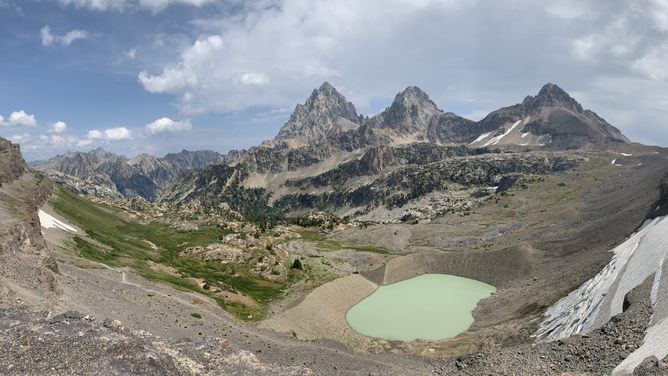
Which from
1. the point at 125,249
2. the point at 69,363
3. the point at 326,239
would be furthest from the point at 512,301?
the point at 326,239

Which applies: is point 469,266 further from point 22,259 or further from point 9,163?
point 9,163

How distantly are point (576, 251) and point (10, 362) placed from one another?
3821 inches

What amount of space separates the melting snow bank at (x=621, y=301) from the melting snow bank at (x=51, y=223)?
108 m

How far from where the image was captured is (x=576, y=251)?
259ft

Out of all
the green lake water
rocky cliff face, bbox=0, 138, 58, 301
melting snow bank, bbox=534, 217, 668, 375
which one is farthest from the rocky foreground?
the green lake water

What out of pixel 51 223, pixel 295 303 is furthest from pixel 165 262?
pixel 295 303

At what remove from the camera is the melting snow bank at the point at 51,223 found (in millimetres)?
85981

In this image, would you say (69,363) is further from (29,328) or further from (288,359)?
(288,359)

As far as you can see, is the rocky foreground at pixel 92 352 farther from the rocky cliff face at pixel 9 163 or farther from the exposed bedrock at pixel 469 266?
the rocky cliff face at pixel 9 163

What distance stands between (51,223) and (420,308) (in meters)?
96.5

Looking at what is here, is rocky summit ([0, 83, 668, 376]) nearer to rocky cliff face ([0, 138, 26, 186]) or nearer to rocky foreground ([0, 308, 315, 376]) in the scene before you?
rocky foreground ([0, 308, 315, 376])

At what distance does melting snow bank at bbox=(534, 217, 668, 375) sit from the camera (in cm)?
2686

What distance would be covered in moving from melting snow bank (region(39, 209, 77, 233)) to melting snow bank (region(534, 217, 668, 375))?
10839 centimetres

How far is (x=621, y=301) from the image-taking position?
36125 millimetres
